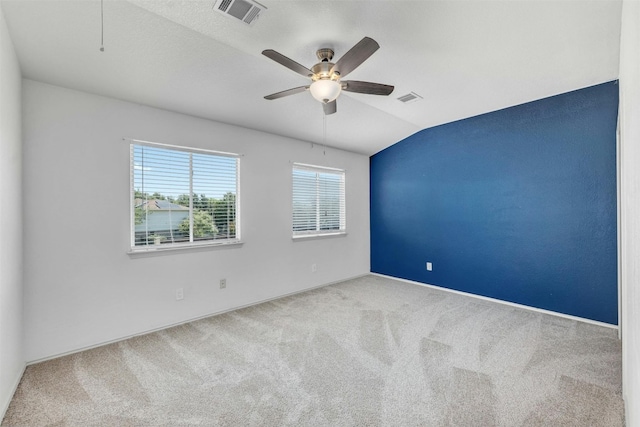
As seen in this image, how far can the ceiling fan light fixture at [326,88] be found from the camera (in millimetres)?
2145

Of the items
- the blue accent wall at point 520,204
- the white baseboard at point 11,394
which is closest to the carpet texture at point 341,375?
the white baseboard at point 11,394

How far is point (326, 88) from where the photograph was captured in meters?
2.16

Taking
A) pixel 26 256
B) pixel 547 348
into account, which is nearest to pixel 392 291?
pixel 547 348

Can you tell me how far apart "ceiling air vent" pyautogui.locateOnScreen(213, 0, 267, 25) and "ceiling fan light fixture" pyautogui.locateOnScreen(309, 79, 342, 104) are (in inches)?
23.5

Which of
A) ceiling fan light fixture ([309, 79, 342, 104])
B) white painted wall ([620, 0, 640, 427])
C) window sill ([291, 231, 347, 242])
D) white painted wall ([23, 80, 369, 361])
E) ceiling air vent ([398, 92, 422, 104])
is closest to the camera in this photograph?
white painted wall ([620, 0, 640, 427])

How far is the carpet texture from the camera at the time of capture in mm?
1777

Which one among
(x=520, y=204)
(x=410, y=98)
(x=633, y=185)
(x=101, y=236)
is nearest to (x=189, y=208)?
(x=101, y=236)

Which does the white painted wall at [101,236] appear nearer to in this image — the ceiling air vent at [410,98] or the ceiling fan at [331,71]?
the ceiling fan at [331,71]

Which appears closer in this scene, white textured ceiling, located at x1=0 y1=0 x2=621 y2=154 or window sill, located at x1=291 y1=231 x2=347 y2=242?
white textured ceiling, located at x1=0 y1=0 x2=621 y2=154

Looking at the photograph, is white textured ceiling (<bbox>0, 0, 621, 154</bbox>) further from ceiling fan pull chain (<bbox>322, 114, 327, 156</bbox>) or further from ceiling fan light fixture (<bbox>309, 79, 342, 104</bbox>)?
ceiling fan pull chain (<bbox>322, 114, 327, 156</bbox>)

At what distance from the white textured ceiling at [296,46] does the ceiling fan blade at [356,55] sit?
32 centimetres

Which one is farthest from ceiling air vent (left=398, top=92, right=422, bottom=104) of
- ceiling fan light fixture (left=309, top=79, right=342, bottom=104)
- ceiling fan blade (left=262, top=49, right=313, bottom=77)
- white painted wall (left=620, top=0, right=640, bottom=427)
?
white painted wall (left=620, top=0, right=640, bottom=427)

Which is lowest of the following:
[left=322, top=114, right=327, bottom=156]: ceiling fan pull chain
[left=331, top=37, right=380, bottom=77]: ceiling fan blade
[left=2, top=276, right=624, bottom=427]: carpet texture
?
[left=2, top=276, right=624, bottom=427]: carpet texture

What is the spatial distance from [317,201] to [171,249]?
2.41 meters
